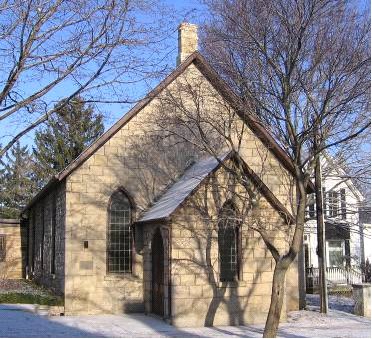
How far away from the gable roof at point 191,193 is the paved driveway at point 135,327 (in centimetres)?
292

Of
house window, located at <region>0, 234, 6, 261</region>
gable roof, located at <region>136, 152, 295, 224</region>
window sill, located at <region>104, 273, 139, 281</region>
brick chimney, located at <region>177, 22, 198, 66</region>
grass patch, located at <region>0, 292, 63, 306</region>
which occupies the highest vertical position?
brick chimney, located at <region>177, 22, 198, 66</region>

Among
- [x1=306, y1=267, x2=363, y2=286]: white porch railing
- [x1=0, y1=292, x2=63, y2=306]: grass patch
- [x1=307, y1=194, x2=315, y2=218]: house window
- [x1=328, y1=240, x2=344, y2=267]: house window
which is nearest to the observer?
[x1=0, y1=292, x2=63, y2=306]: grass patch

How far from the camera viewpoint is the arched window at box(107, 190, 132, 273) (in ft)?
58.3

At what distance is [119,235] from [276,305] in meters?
6.89

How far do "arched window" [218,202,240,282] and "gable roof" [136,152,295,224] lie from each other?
43.6 inches

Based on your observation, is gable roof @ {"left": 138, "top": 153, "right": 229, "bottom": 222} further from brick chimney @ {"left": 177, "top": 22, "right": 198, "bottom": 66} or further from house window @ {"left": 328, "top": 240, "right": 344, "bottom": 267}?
house window @ {"left": 328, "top": 240, "right": 344, "bottom": 267}

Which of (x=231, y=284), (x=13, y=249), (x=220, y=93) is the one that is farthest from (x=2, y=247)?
(x=220, y=93)

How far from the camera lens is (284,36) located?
41.6 ft

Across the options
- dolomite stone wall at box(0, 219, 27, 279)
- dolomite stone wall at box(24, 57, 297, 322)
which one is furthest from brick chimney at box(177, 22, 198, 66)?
dolomite stone wall at box(0, 219, 27, 279)

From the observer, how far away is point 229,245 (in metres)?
16.2

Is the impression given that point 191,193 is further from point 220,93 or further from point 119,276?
point 119,276

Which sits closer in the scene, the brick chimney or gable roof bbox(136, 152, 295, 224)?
gable roof bbox(136, 152, 295, 224)

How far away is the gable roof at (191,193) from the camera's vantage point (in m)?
15.3

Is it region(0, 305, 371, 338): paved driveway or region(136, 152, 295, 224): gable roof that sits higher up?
region(136, 152, 295, 224): gable roof
